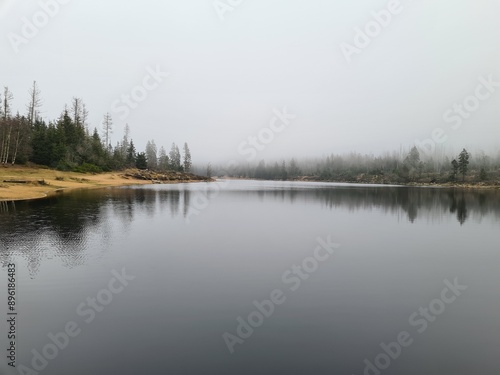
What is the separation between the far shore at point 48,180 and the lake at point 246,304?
28731 mm

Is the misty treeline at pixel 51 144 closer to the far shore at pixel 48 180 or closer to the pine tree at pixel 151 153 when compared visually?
the far shore at pixel 48 180

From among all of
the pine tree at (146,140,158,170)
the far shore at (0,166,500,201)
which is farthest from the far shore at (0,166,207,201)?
the pine tree at (146,140,158,170)

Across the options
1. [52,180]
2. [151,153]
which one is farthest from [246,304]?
[151,153]

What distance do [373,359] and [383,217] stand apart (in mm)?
30806

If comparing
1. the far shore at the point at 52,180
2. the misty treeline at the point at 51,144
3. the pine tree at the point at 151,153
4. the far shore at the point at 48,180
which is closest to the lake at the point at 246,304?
the far shore at the point at 52,180

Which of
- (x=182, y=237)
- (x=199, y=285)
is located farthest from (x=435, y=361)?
(x=182, y=237)

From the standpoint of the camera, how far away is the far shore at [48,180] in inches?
1826

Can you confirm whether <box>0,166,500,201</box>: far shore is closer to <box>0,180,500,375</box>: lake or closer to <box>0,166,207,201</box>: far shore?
<box>0,166,207,201</box>: far shore

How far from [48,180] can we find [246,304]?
72798 mm

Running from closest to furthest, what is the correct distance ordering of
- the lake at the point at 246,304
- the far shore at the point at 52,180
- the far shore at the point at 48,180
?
the lake at the point at 246,304, the far shore at the point at 48,180, the far shore at the point at 52,180

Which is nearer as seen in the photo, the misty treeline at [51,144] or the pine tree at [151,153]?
the misty treeline at [51,144]

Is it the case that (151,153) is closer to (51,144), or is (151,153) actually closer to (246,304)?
(51,144)

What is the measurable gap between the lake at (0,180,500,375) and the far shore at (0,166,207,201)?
28731mm

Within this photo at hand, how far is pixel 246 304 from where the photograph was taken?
11305 millimetres
